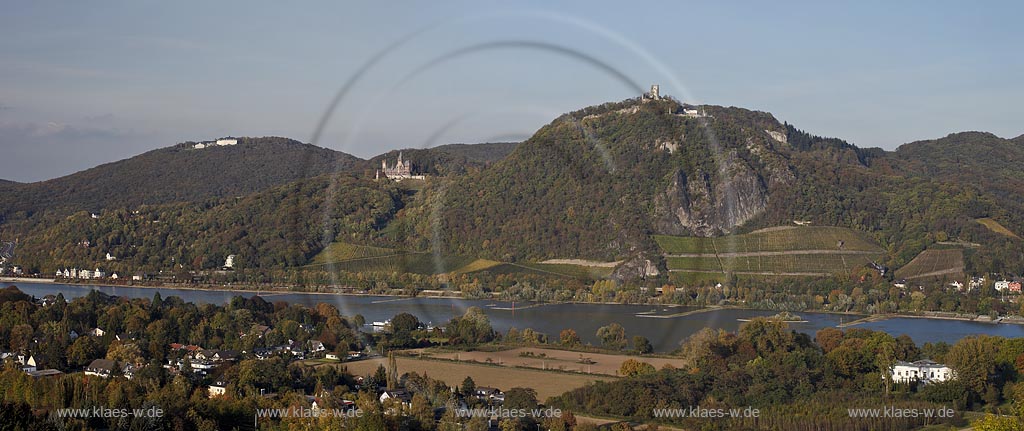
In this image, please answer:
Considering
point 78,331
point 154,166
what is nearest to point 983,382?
point 78,331

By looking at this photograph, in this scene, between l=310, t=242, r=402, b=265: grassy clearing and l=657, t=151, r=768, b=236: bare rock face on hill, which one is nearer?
l=310, t=242, r=402, b=265: grassy clearing

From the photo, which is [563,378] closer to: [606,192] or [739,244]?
[739,244]

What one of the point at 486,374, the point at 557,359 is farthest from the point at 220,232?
the point at 486,374

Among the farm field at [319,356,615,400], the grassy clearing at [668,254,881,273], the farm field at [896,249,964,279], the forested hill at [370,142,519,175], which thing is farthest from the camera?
the forested hill at [370,142,519,175]

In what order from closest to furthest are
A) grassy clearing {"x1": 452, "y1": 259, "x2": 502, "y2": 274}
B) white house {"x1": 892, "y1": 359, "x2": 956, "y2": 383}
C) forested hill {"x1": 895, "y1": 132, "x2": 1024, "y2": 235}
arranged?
white house {"x1": 892, "y1": 359, "x2": 956, "y2": 383}, grassy clearing {"x1": 452, "y1": 259, "x2": 502, "y2": 274}, forested hill {"x1": 895, "y1": 132, "x2": 1024, "y2": 235}

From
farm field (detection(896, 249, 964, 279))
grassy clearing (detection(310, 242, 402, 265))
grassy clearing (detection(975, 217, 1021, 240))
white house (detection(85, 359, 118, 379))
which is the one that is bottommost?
white house (detection(85, 359, 118, 379))

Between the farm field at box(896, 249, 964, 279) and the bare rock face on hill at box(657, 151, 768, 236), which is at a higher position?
the bare rock face on hill at box(657, 151, 768, 236)

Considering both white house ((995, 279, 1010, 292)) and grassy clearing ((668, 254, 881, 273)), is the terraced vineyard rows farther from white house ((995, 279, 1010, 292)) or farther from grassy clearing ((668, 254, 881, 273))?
white house ((995, 279, 1010, 292))

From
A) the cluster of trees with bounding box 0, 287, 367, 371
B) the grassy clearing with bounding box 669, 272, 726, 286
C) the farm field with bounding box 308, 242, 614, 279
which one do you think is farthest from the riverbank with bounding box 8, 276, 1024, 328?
the cluster of trees with bounding box 0, 287, 367, 371

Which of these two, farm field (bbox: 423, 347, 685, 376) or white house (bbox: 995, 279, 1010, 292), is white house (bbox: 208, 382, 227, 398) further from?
white house (bbox: 995, 279, 1010, 292)
